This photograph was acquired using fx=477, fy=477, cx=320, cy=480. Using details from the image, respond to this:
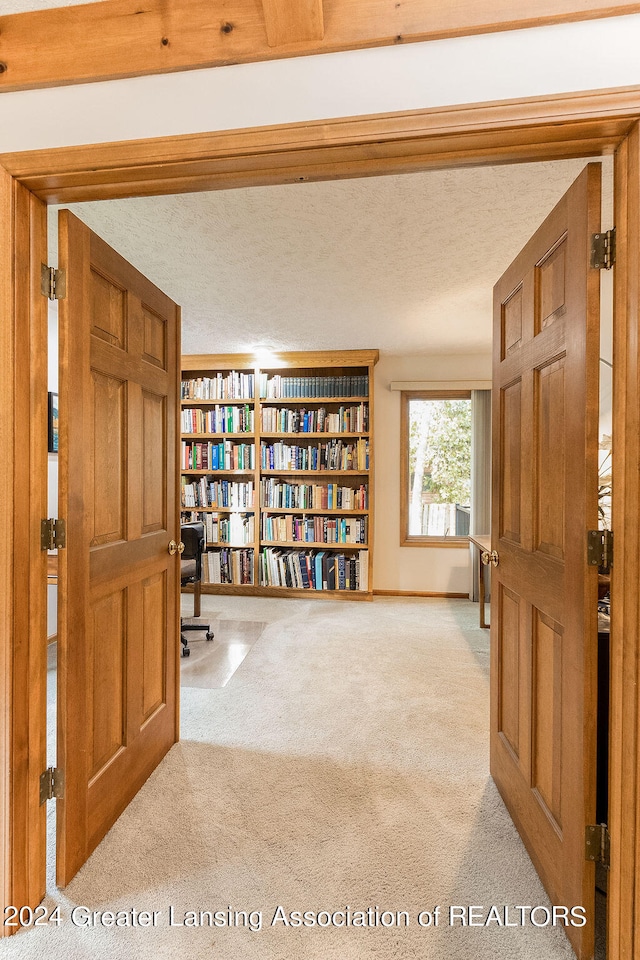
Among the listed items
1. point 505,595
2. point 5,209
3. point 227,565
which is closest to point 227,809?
point 505,595

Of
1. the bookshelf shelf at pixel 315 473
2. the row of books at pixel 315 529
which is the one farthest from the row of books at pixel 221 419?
the row of books at pixel 315 529

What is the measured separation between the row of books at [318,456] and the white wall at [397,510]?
27 cm

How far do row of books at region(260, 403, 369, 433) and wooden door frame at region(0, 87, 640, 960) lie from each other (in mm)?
3389

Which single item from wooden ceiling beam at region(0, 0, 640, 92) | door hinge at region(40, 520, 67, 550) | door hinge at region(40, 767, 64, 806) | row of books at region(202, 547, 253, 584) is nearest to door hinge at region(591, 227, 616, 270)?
wooden ceiling beam at region(0, 0, 640, 92)

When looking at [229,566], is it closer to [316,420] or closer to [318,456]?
[318,456]

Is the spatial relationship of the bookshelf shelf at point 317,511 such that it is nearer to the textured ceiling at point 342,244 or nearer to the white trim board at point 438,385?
the white trim board at point 438,385

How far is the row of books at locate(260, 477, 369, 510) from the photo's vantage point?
4652 mm

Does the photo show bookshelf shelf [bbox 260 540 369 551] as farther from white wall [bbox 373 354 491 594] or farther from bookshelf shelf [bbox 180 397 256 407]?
bookshelf shelf [bbox 180 397 256 407]

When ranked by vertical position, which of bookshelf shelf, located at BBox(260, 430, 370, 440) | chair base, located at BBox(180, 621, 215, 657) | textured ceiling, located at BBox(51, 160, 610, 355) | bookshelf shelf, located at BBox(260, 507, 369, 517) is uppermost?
textured ceiling, located at BBox(51, 160, 610, 355)

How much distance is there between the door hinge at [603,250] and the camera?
3.68ft

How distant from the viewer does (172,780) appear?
188cm

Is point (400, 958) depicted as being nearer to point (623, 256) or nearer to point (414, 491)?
point (623, 256)

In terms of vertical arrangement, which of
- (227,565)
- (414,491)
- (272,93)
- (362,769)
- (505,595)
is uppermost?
(272,93)

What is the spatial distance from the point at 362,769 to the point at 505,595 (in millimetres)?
943
